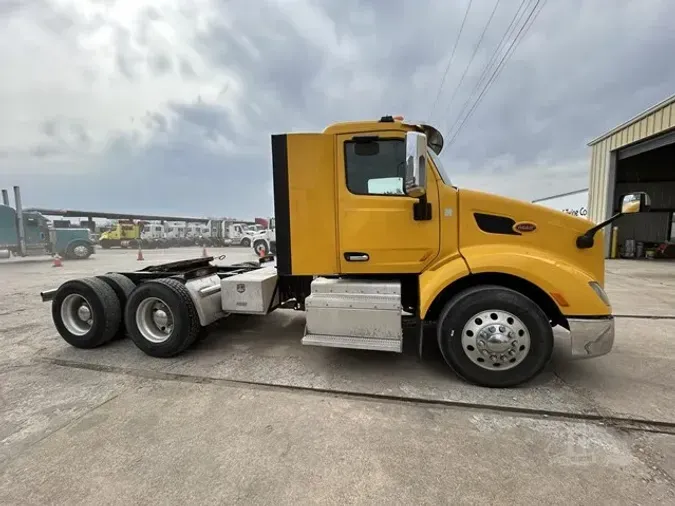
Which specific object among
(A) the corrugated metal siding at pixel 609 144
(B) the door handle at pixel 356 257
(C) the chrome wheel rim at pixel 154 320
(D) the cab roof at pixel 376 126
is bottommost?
(C) the chrome wheel rim at pixel 154 320

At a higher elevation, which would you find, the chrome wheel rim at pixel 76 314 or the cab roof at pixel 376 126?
the cab roof at pixel 376 126

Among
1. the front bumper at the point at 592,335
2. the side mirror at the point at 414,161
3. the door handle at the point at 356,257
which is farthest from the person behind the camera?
the door handle at the point at 356,257

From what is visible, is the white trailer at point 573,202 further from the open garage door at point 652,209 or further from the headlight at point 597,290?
the headlight at point 597,290

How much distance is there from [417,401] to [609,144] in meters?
16.2

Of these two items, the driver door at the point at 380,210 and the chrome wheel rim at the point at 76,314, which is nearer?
the driver door at the point at 380,210

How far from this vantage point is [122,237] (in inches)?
1264

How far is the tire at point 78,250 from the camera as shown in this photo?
19141 millimetres

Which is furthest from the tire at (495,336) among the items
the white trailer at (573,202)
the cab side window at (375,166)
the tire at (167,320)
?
the white trailer at (573,202)

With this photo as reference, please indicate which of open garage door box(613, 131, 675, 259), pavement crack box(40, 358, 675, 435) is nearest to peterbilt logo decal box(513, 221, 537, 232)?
pavement crack box(40, 358, 675, 435)

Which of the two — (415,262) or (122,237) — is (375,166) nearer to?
(415,262)

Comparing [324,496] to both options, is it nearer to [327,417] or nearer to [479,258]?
[327,417]

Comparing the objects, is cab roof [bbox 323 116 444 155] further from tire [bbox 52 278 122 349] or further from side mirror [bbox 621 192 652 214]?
tire [bbox 52 278 122 349]

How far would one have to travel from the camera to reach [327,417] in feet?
8.52

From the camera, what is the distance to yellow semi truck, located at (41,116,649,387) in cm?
293
